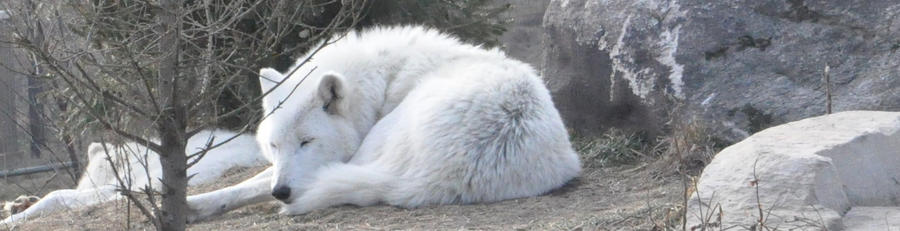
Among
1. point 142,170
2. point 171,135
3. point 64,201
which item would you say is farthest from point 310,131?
point 171,135

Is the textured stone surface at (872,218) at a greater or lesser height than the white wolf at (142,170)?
lesser

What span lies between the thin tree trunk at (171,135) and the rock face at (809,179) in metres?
1.78

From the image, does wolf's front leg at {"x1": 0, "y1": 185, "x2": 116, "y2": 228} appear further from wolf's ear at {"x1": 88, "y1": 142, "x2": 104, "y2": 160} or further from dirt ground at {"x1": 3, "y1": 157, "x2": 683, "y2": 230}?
wolf's ear at {"x1": 88, "y1": 142, "x2": 104, "y2": 160}

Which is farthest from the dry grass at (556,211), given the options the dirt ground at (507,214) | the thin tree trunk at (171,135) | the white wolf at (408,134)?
the thin tree trunk at (171,135)

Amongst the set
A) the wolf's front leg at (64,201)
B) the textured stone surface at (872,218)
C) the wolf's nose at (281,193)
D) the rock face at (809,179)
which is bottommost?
the textured stone surface at (872,218)

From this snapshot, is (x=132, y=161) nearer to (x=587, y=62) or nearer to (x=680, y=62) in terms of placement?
(x=587, y=62)

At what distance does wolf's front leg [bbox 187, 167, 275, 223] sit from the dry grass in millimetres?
47

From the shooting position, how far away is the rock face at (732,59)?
19.5ft

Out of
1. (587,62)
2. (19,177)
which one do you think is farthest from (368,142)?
(19,177)

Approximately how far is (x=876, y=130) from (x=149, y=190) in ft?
8.98

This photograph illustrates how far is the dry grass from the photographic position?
461cm

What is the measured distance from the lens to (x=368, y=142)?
237 inches

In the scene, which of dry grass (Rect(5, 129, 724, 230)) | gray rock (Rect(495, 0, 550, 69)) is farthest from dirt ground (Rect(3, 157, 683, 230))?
gray rock (Rect(495, 0, 550, 69))

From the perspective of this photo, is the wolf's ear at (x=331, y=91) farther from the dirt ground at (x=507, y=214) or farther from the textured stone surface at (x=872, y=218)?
the textured stone surface at (x=872, y=218)
